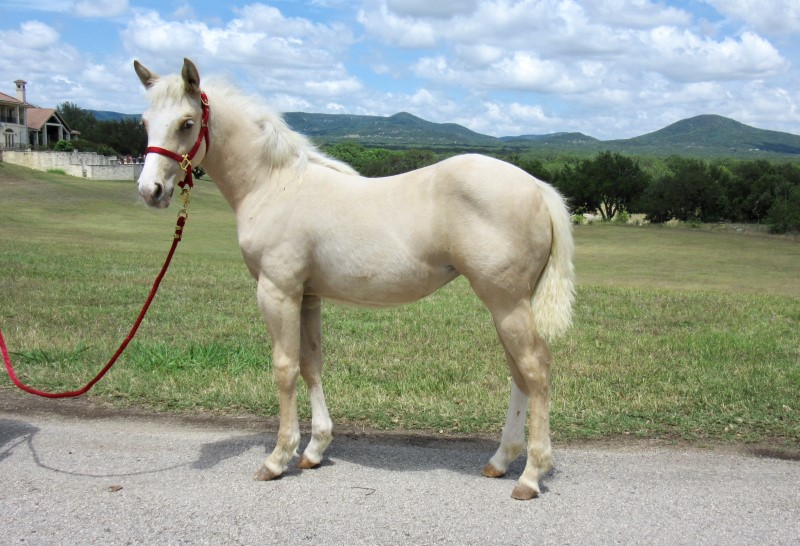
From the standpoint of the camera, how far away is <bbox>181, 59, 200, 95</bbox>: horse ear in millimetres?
4566

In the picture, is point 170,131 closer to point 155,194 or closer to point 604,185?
point 155,194

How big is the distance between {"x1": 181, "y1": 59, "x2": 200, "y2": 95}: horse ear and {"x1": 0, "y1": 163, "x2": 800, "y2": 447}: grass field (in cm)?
108

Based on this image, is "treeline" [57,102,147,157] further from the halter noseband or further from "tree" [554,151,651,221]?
the halter noseband

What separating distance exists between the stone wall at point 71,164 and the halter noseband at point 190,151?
2512 inches

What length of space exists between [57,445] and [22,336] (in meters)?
3.98

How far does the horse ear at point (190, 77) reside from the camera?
4.57 m

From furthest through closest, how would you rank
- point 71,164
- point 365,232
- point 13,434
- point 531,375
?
point 71,164 < point 13,434 < point 365,232 < point 531,375

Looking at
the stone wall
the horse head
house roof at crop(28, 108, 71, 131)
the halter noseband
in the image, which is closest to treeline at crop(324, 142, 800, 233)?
the stone wall

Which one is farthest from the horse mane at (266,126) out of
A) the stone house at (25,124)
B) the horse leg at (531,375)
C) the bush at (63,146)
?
the stone house at (25,124)

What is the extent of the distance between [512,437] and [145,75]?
3.56m

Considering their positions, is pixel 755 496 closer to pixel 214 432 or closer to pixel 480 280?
pixel 480 280

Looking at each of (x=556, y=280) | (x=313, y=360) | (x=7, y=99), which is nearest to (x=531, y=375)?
(x=556, y=280)

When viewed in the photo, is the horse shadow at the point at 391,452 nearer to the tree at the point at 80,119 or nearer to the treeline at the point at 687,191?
the treeline at the point at 687,191

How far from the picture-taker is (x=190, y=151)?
4.83 metres
